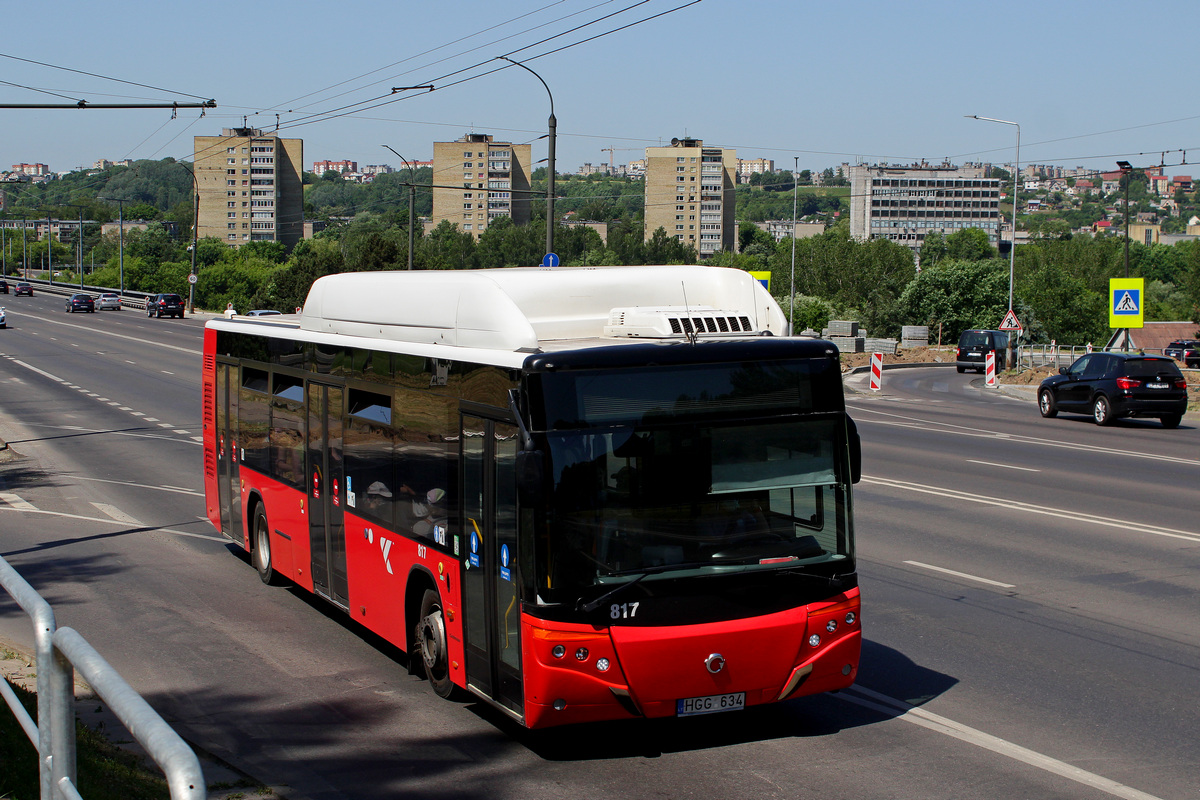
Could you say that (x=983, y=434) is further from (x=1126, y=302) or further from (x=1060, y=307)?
(x=1060, y=307)

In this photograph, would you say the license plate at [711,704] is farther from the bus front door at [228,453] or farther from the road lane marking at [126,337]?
the road lane marking at [126,337]

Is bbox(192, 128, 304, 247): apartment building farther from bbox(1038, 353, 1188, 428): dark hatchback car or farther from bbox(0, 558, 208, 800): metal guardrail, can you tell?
bbox(0, 558, 208, 800): metal guardrail

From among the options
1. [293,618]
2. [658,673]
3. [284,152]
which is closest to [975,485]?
[293,618]

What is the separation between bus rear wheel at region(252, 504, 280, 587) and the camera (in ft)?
36.2

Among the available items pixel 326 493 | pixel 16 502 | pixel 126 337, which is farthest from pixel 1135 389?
pixel 126 337

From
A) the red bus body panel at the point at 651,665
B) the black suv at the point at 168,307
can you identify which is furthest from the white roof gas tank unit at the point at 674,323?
Result: the black suv at the point at 168,307

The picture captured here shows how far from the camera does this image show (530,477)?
5.86 metres

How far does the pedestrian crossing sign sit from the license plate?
30153 millimetres

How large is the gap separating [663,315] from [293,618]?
4.86m

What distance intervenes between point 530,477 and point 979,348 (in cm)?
4880

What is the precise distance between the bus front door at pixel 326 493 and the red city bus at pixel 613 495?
2.96 feet

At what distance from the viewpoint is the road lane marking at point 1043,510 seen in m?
13.2

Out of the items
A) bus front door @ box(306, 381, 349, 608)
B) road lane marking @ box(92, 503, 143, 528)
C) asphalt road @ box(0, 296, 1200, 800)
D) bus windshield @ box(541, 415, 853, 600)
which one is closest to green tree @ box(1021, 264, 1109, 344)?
asphalt road @ box(0, 296, 1200, 800)

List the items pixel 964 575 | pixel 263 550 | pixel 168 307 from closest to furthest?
pixel 964 575, pixel 263 550, pixel 168 307
